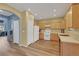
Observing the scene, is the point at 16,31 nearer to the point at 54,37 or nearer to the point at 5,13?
the point at 5,13

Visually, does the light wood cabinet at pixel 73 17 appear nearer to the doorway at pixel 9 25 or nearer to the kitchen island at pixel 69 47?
the kitchen island at pixel 69 47

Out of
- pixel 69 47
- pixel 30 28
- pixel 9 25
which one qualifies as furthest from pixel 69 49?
pixel 9 25

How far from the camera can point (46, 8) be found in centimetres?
199

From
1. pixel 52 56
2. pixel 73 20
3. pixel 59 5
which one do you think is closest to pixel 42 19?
pixel 59 5

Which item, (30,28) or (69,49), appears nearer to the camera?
(69,49)

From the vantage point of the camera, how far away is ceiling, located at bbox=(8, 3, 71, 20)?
6.48 ft

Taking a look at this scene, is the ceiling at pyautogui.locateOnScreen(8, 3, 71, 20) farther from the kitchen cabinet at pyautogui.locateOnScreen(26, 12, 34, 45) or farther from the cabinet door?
the cabinet door

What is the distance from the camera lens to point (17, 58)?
2002mm

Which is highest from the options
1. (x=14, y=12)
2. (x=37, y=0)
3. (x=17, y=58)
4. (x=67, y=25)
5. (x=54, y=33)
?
(x=37, y=0)

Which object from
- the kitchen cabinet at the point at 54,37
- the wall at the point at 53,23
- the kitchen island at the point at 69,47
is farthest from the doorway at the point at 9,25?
the kitchen island at the point at 69,47

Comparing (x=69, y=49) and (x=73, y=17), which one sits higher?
(x=73, y=17)

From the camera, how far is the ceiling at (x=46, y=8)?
6.48 feet

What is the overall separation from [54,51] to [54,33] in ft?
1.01

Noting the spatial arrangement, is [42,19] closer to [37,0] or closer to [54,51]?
[37,0]
